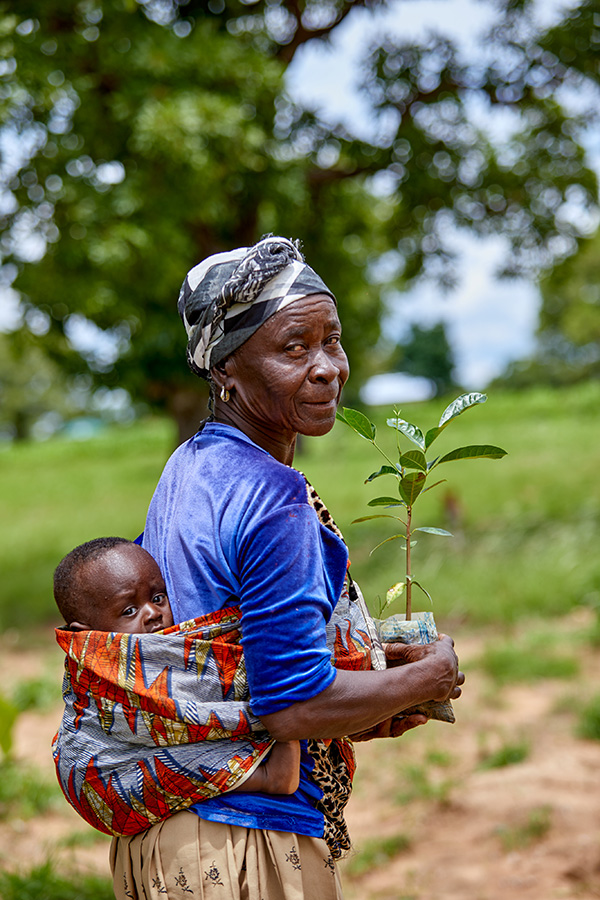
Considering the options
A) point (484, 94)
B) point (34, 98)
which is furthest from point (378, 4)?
point (34, 98)

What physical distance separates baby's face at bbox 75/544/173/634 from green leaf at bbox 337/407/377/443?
46 cm

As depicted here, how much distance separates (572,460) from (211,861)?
12.7 meters

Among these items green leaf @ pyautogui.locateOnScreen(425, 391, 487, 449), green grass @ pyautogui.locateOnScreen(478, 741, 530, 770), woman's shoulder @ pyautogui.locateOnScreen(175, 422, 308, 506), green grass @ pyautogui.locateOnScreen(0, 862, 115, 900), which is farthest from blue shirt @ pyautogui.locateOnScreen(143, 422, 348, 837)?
green grass @ pyautogui.locateOnScreen(478, 741, 530, 770)

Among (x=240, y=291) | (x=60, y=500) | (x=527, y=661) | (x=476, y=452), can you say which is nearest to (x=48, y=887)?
(x=476, y=452)

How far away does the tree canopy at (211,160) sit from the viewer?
5.56 m

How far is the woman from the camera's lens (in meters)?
1.29

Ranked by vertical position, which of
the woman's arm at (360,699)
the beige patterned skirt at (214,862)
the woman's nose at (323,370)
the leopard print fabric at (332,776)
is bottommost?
the beige patterned skirt at (214,862)

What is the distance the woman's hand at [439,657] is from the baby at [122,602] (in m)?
0.27

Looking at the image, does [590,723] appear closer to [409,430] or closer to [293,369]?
[409,430]

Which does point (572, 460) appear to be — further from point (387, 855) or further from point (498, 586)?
point (387, 855)

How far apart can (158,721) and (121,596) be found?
0.21m

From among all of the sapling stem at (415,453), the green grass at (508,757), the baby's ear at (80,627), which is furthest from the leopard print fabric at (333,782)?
the green grass at (508,757)

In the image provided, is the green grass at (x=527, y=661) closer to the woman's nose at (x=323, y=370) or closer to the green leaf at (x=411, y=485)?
the green leaf at (x=411, y=485)

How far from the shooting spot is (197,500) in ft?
4.57
